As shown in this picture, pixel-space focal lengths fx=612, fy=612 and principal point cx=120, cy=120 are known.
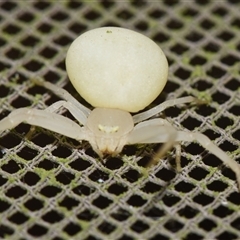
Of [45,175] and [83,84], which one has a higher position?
[83,84]

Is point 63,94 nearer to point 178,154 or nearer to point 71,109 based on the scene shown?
point 71,109

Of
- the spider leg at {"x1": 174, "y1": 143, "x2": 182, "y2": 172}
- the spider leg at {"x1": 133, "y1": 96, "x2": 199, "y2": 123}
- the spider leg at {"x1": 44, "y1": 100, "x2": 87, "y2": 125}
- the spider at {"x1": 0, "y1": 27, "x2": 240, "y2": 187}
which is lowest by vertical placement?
the spider leg at {"x1": 174, "y1": 143, "x2": 182, "y2": 172}

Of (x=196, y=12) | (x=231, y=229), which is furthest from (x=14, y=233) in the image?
(x=196, y=12)

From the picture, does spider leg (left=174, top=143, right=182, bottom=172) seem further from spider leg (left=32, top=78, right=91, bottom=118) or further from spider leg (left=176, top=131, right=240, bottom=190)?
spider leg (left=32, top=78, right=91, bottom=118)

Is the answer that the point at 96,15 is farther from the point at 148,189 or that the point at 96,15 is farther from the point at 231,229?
the point at 231,229

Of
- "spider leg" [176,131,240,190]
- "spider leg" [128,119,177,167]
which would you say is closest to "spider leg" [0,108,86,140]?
"spider leg" [128,119,177,167]

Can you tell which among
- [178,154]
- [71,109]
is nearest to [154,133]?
[178,154]

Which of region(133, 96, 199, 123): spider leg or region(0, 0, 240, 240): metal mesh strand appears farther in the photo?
region(133, 96, 199, 123): spider leg

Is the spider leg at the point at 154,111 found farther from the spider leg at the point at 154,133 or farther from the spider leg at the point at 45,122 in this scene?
the spider leg at the point at 45,122
